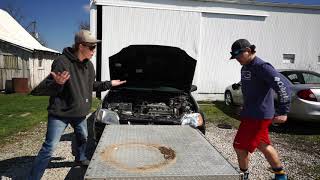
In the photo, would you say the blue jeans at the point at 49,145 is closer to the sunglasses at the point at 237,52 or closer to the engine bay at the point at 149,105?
the engine bay at the point at 149,105

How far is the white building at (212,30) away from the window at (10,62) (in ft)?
24.6

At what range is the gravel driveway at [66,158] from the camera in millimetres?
4891

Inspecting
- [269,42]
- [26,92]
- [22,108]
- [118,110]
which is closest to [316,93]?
[118,110]

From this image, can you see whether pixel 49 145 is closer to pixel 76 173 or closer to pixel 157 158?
pixel 76 173

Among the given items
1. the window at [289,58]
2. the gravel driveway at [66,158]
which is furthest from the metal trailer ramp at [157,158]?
the window at [289,58]

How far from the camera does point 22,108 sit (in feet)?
37.7

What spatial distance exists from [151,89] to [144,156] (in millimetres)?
3365

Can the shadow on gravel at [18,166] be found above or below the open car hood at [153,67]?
below

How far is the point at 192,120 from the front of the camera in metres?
5.42

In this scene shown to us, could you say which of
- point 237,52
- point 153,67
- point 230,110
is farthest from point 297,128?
point 237,52

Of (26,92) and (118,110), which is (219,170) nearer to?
(118,110)

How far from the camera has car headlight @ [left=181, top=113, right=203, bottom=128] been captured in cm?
535

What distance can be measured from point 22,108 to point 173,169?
32.8 ft

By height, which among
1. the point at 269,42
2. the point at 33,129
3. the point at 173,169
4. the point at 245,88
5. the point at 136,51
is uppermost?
the point at 269,42
